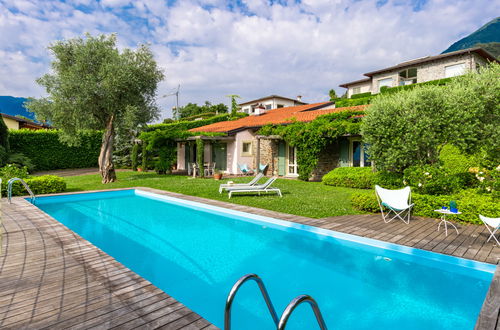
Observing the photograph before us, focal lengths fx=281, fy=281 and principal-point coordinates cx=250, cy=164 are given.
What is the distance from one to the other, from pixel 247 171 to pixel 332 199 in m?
9.27

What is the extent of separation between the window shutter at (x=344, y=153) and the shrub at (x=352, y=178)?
181 centimetres

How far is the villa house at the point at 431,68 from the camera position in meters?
23.4

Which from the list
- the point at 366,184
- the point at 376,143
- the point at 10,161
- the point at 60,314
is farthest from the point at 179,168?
the point at 60,314

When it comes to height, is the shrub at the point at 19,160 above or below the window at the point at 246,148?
below

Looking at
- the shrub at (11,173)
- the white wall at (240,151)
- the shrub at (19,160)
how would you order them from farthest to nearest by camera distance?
the white wall at (240,151)
the shrub at (19,160)
the shrub at (11,173)

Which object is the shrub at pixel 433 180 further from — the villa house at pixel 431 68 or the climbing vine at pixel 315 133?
the villa house at pixel 431 68

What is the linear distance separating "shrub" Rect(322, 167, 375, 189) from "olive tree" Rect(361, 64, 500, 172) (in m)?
3.61

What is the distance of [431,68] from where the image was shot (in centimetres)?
2533

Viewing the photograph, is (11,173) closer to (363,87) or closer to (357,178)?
(357,178)

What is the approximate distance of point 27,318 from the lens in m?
3.01

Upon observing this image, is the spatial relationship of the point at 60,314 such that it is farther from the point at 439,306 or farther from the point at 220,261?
the point at 439,306

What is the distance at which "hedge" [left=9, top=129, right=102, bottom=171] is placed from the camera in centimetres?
2152

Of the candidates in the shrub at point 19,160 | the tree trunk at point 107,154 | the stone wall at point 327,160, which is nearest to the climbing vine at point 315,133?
the stone wall at point 327,160

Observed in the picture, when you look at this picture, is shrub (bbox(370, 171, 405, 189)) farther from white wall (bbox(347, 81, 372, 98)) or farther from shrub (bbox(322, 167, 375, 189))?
white wall (bbox(347, 81, 372, 98))
